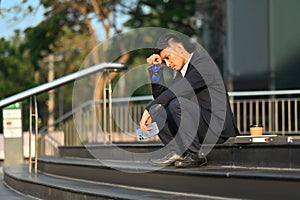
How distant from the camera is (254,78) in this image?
41.5 ft

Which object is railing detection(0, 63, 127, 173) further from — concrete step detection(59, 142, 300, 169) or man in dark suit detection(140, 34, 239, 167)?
man in dark suit detection(140, 34, 239, 167)

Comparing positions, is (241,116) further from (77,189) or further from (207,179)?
(207,179)

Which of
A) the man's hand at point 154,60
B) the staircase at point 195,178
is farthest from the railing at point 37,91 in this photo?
the man's hand at point 154,60

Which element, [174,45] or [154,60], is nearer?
[174,45]

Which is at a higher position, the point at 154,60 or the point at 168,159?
the point at 154,60

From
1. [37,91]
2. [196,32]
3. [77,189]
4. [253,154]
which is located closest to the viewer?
[253,154]

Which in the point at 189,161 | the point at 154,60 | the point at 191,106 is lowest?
the point at 189,161

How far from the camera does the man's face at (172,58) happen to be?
6562mm

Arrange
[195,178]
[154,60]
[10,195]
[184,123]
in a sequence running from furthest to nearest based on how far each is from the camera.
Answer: [10,195] < [154,60] < [184,123] < [195,178]

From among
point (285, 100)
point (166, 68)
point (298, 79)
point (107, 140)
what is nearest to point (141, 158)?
point (166, 68)

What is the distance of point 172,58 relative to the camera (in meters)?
6.62

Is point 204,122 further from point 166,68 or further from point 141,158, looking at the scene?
point 141,158

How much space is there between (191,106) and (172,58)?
47 centimetres

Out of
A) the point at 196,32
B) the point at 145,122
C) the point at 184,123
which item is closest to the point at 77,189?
the point at 145,122
